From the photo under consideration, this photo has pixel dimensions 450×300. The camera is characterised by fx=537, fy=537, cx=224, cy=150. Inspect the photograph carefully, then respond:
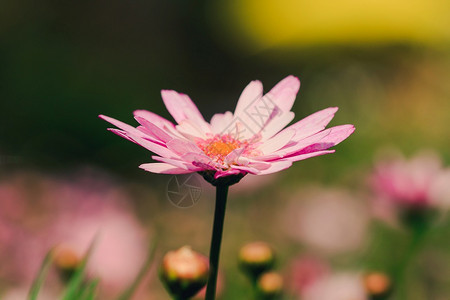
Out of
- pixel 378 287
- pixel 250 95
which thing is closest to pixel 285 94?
pixel 250 95

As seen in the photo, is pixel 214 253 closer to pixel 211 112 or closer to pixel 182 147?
pixel 182 147

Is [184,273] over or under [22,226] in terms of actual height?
under

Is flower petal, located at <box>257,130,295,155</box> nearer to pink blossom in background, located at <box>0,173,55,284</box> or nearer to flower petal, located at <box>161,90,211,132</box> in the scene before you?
flower petal, located at <box>161,90,211,132</box>

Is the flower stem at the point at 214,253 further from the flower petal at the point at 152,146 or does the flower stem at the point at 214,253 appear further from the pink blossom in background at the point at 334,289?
the pink blossom in background at the point at 334,289

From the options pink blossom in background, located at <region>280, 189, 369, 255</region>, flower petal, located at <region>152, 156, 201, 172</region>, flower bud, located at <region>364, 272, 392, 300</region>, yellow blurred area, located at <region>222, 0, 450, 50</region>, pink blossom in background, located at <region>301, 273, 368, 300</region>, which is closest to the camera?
flower petal, located at <region>152, 156, 201, 172</region>

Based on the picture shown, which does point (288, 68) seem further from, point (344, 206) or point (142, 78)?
point (344, 206)

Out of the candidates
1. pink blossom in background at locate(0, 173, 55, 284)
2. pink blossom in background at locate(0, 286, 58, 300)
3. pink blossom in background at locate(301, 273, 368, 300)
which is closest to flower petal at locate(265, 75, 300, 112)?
pink blossom in background at locate(301, 273, 368, 300)
